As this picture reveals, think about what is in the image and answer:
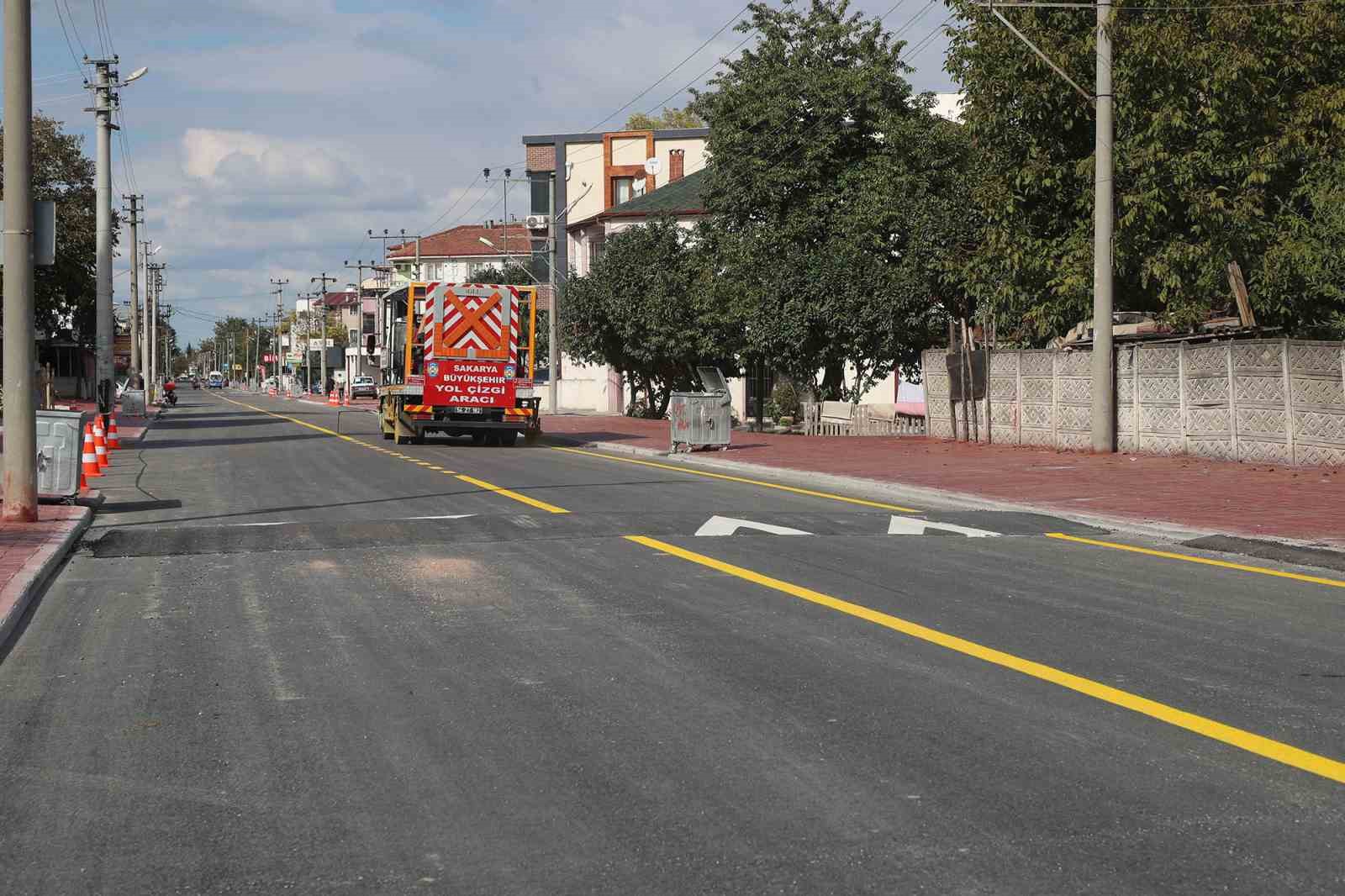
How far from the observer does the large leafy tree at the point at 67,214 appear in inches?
2138

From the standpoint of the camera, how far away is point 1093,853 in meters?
4.38

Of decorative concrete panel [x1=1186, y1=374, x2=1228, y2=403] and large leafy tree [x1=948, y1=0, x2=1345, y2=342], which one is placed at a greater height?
large leafy tree [x1=948, y1=0, x2=1345, y2=342]

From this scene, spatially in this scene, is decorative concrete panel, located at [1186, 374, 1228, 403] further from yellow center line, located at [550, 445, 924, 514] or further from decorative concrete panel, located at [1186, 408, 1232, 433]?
yellow center line, located at [550, 445, 924, 514]

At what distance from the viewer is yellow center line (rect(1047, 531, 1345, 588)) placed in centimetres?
1040

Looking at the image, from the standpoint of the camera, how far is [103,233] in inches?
1681

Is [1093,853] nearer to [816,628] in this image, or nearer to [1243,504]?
[816,628]

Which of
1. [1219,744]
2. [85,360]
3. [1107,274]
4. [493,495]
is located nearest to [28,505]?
[493,495]

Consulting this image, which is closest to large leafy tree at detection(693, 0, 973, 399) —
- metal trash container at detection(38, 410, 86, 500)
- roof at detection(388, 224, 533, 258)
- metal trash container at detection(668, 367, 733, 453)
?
metal trash container at detection(668, 367, 733, 453)

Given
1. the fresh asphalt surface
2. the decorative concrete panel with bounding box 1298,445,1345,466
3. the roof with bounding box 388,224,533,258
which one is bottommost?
the fresh asphalt surface

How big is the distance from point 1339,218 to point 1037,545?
14.0 meters

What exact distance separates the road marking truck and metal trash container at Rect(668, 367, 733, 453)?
13.1ft

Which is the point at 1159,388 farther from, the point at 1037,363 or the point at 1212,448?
the point at 1037,363

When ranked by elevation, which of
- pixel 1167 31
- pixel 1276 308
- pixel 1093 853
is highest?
pixel 1167 31

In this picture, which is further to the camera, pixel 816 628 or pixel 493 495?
Answer: pixel 493 495
